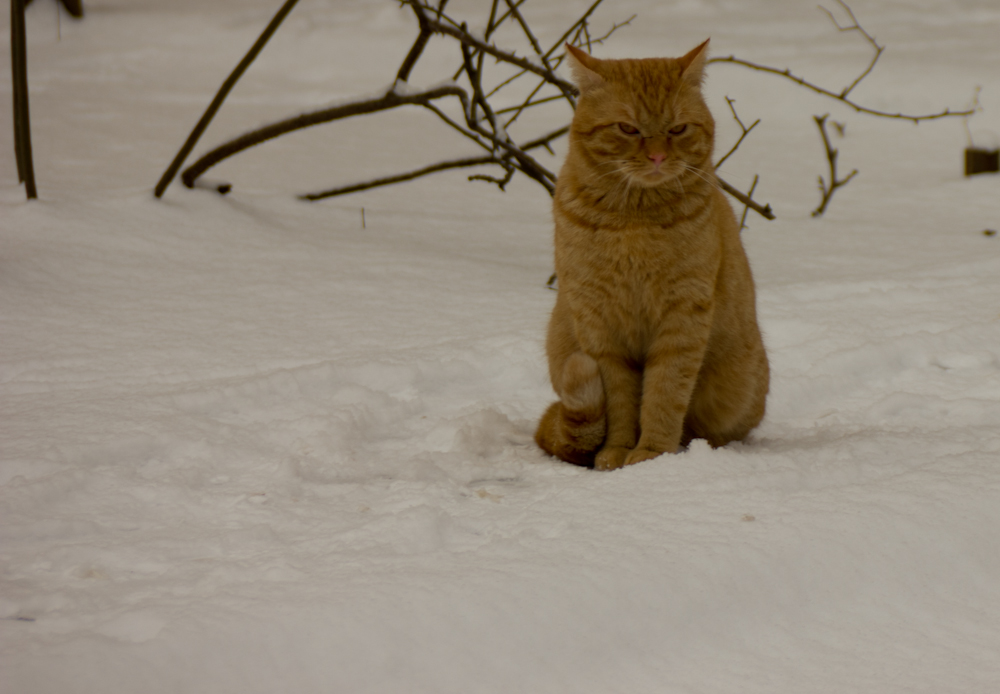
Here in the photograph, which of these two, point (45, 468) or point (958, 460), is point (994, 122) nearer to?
point (958, 460)

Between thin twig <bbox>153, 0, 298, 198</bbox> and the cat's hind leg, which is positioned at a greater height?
thin twig <bbox>153, 0, 298, 198</bbox>

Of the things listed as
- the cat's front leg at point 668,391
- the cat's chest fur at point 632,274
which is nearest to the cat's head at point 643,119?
the cat's chest fur at point 632,274

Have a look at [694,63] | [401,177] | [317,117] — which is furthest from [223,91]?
[694,63]

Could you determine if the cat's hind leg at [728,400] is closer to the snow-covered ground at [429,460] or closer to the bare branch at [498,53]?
the snow-covered ground at [429,460]

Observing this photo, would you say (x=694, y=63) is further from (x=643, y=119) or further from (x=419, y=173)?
(x=419, y=173)

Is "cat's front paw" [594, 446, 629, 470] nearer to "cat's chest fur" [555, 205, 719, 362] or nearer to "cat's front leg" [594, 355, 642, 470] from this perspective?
"cat's front leg" [594, 355, 642, 470]

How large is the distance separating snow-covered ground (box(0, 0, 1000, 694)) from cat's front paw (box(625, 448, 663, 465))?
0.12 meters

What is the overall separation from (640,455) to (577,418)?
0.56 feet

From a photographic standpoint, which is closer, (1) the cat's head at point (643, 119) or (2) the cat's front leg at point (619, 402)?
(1) the cat's head at point (643, 119)

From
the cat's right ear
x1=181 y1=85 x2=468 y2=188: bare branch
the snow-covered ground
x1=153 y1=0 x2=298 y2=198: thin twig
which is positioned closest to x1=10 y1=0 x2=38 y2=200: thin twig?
the snow-covered ground

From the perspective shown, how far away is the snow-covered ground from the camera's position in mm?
1343

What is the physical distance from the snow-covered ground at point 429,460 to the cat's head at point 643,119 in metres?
0.67

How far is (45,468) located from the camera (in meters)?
1.92

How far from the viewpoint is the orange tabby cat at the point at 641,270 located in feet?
6.77
